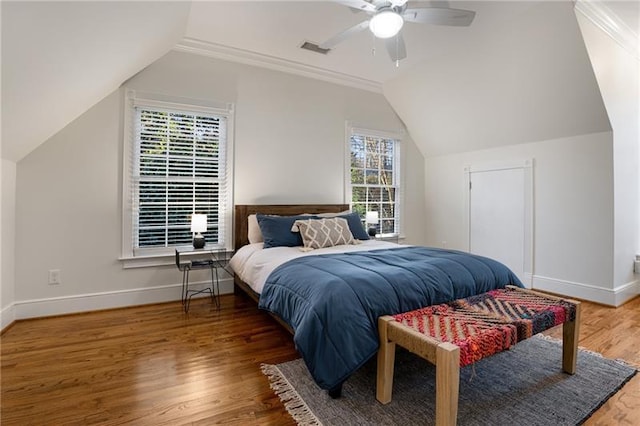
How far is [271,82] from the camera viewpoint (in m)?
4.05

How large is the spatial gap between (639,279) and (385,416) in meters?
4.14

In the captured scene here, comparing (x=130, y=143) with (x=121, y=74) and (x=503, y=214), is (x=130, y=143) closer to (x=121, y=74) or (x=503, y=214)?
(x=121, y=74)

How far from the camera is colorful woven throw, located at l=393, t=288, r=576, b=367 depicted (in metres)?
1.57

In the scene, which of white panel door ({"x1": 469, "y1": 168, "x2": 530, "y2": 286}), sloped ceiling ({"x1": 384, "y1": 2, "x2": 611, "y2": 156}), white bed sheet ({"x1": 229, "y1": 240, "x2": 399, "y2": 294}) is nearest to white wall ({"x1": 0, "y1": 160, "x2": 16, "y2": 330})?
white bed sheet ({"x1": 229, "y1": 240, "x2": 399, "y2": 294})

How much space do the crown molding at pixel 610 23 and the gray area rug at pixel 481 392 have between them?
2905 millimetres

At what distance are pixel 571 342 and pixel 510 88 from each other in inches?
116

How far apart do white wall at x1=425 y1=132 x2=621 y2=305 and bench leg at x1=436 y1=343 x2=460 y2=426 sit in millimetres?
3237

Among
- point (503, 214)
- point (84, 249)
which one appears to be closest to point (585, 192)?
point (503, 214)

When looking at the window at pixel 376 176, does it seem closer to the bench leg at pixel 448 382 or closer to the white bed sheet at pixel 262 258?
→ the white bed sheet at pixel 262 258

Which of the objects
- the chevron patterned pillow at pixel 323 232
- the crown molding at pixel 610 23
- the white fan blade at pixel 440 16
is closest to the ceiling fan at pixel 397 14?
the white fan blade at pixel 440 16

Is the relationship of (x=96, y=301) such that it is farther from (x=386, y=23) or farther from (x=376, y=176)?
(x=376, y=176)

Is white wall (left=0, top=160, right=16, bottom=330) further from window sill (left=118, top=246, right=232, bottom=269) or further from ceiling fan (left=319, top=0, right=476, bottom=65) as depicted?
ceiling fan (left=319, top=0, right=476, bottom=65)

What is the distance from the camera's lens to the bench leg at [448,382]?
4.59 ft

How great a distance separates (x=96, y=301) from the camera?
3188 millimetres
